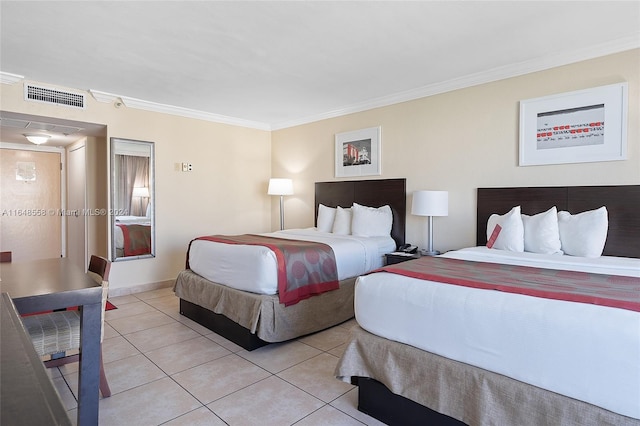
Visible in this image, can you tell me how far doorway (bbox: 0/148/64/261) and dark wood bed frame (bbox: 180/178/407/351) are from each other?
4122 mm

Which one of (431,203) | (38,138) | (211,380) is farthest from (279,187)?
(38,138)

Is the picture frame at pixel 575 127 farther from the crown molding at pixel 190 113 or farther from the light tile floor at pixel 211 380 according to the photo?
the crown molding at pixel 190 113

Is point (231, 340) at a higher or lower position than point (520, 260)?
lower

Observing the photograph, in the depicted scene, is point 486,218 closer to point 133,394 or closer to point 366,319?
point 366,319

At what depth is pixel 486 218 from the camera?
365 centimetres

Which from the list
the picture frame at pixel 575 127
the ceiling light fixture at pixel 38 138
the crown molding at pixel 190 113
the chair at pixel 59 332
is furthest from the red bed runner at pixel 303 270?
the ceiling light fixture at pixel 38 138

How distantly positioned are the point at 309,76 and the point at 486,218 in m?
2.35

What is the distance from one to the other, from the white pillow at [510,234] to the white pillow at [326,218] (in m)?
2.14

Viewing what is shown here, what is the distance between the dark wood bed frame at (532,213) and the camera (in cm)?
186

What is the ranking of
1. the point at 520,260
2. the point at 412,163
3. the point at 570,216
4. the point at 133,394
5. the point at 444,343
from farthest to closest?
the point at 412,163, the point at 570,216, the point at 520,260, the point at 133,394, the point at 444,343

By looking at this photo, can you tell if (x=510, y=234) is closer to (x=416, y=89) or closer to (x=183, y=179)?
(x=416, y=89)

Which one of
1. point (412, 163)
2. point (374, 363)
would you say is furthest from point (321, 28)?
point (374, 363)

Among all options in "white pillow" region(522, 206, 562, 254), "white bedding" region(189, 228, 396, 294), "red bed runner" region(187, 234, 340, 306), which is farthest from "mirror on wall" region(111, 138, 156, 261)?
"white pillow" region(522, 206, 562, 254)

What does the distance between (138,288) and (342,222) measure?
9.17ft
